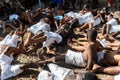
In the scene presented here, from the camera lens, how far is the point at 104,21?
438 inches

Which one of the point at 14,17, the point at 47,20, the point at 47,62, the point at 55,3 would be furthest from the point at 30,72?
the point at 55,3

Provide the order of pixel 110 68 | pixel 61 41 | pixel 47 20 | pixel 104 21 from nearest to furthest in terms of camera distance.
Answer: pixel 110 68, pixel 61 41, pixel 47 20, pixel 104 21

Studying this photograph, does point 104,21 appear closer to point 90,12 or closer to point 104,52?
point 90,12

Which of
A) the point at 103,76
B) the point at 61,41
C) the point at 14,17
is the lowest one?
the point at 103,76

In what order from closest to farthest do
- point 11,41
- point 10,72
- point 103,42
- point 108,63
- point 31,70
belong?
point 10,72
point 108,63
point 31,70
point 11,41
point 103,42

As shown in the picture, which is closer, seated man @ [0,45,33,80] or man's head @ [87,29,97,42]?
seated man @ [0,45,33,80]

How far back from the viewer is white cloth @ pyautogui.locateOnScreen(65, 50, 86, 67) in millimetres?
7066

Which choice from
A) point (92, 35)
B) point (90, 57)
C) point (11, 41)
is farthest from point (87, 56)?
point (11, 41)

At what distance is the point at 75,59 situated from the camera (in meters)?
7.14

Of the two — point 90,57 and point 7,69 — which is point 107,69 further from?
point 7,69

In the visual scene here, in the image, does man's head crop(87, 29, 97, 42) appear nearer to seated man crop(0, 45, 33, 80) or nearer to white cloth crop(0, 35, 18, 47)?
seated man crop(0, 45, 33, 80)

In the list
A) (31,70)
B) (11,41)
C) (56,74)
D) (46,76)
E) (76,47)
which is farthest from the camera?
(76,47)

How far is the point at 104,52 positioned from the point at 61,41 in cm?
186

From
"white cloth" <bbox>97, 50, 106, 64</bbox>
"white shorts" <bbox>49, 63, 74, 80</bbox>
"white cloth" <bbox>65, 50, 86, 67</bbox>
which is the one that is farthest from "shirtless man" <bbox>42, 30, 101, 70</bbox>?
"white shorts" <bbox>49, 63, 74, 80</bbox>
